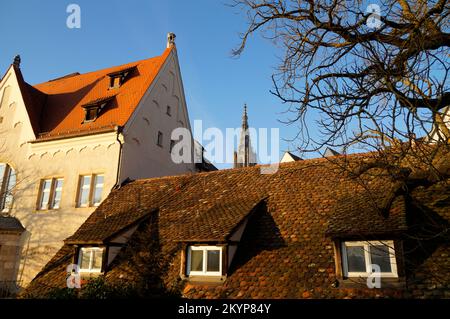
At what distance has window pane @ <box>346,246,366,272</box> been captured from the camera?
31.2 feet

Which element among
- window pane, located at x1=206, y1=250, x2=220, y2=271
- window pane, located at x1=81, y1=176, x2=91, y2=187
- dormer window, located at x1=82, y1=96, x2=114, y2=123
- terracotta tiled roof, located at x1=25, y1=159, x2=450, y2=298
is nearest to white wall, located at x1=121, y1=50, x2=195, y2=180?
window pane, located at x1=81, y1=176, x2=91, y2=187

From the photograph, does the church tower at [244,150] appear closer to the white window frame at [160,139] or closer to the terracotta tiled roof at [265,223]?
the white window frame at [160,139]

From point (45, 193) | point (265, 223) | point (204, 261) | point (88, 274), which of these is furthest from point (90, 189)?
point (265, 223)

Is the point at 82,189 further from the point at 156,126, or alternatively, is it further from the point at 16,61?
the point at 16,61

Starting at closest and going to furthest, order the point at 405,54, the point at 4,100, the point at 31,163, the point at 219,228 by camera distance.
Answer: the point at 405,54, the point at 219,228, the point at 31,163, the point at 4,100

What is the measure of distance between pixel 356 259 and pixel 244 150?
135ft

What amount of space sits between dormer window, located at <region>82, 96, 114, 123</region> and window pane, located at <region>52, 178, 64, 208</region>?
3273 millimetres

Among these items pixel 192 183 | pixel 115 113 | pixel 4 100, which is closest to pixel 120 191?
pixel 192 183

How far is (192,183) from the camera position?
15.9 metres

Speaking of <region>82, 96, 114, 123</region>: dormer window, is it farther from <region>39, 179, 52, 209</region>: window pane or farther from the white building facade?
<region>39, 179, 52, 209</region>: window pane

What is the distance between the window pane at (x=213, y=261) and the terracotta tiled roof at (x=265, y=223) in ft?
1.40

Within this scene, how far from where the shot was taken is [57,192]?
18359 mm
